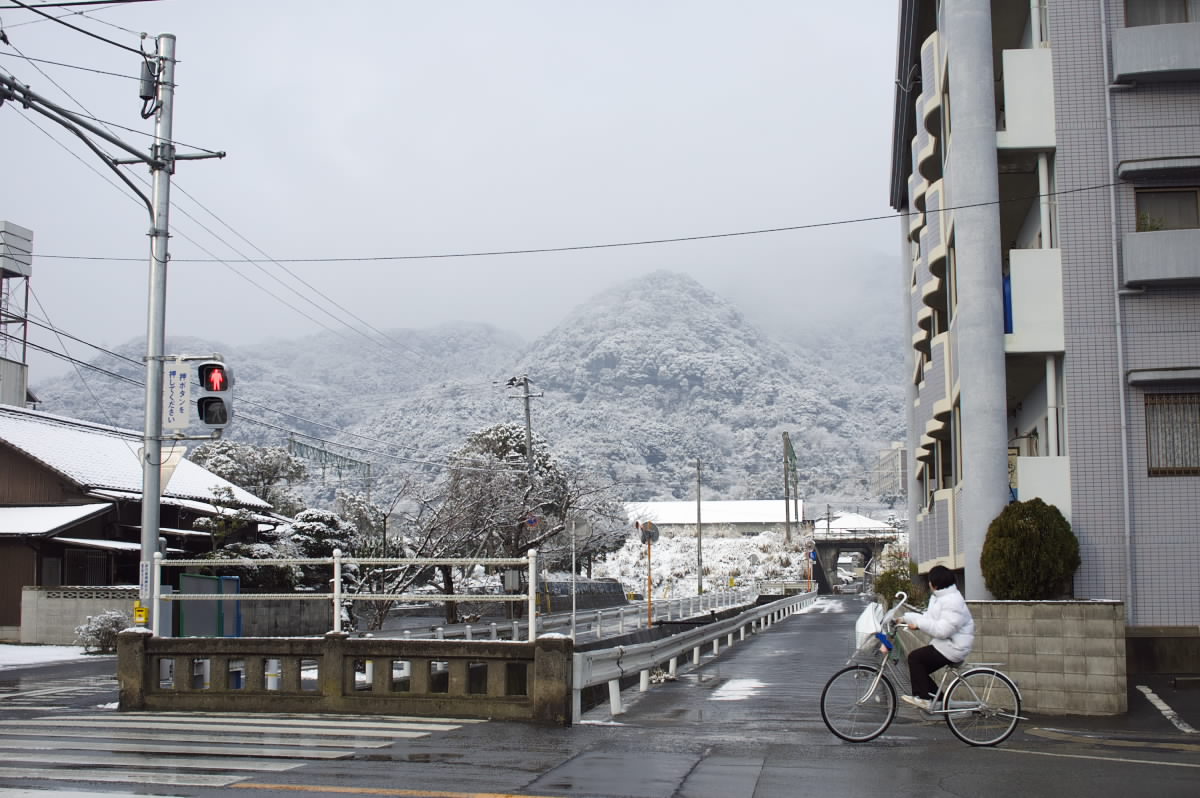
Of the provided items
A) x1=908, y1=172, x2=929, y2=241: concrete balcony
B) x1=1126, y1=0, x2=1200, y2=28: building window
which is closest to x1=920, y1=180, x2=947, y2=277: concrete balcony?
x1=908, y1=172, x2=929, y2=241: concrete balcony

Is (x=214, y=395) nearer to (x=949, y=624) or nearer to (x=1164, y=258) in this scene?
(x=949, y=624)

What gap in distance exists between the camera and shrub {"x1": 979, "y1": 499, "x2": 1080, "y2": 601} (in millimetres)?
16656

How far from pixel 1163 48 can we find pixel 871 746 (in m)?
12.5

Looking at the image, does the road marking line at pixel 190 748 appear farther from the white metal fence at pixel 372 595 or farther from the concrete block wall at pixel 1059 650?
the concrete block wall at pixel 1059 650

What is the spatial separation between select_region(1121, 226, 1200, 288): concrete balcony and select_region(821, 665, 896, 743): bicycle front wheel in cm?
922

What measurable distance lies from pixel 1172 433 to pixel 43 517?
32286mm

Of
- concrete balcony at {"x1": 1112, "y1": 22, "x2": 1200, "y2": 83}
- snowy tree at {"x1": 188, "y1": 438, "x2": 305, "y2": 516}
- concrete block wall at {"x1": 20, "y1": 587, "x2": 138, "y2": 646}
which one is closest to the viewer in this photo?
concrete balcony at {"x1": 1112, "y1": 22, "x2": 1200, "y2": 83}

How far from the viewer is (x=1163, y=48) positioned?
58.9ft

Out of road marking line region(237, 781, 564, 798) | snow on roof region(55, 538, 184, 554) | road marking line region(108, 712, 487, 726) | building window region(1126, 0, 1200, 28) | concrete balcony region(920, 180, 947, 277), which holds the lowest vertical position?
road marking line region(108, 712, 487, 726)

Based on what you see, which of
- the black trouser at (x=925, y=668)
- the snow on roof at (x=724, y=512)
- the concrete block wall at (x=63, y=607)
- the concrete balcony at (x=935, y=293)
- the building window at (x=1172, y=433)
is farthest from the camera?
the snow on roof at (x=724, y=512)

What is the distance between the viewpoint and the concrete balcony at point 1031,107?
18.5 m

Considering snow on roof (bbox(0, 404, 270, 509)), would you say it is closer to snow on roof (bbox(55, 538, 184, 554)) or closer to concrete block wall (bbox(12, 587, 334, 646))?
snow on roof (bbox(55, 538, 184, 554))

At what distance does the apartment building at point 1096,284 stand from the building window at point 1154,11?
0.09ft

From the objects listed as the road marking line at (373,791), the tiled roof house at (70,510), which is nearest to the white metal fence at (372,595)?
the road marking line at (373,791)
